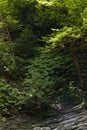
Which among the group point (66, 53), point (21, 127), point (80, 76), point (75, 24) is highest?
point (75, 24)

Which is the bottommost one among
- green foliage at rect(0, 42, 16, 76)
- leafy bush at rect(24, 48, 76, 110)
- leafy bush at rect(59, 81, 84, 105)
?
leafy bush at rect(59, 81, 84, 105)

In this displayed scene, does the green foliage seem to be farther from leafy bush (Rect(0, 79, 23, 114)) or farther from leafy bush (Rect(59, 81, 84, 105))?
leafy bush (Rect(59, 81, 84, 105))

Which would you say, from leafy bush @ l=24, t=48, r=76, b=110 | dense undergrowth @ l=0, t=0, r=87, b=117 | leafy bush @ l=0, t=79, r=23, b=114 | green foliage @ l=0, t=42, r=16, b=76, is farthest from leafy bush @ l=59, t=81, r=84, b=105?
green foliage @ l=0, t=42, r=16, b=76

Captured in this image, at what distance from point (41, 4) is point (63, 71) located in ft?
11.9

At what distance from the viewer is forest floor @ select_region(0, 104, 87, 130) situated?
11179mm

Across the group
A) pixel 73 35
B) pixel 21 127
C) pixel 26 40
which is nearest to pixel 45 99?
pixel 21 127

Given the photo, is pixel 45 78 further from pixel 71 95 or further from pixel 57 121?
pixel 57 121

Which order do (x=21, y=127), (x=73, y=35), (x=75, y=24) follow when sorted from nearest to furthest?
1. (x=21, y=127)
2. (x=73, y=35)
3. (x=75, y=24)

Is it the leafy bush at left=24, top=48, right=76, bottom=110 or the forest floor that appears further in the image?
the leafy bush at left=24, top=48, right=76, bottom=110

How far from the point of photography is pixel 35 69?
15.6m

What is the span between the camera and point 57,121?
11.9 meters

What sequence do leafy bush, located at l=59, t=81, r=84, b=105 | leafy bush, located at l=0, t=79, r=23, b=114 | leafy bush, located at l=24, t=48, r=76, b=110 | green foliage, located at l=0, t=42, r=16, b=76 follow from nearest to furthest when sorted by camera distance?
leafy bush, located at l=24, t=48, r=76, b=110 < leafy bush, located at l=0, t=79, r=23, b=114 < leafy bush, located at l=59, t=81, r=84, b=105 < green foliage, located at l=0, t=42, r=16, b=76

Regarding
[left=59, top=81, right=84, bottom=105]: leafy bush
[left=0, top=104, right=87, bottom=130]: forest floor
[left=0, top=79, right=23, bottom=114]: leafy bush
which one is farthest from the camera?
[left=59, top=81, right=84, bottom=105]: leafy bush

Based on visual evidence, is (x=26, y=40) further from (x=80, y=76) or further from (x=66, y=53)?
(x=80, y=76)
